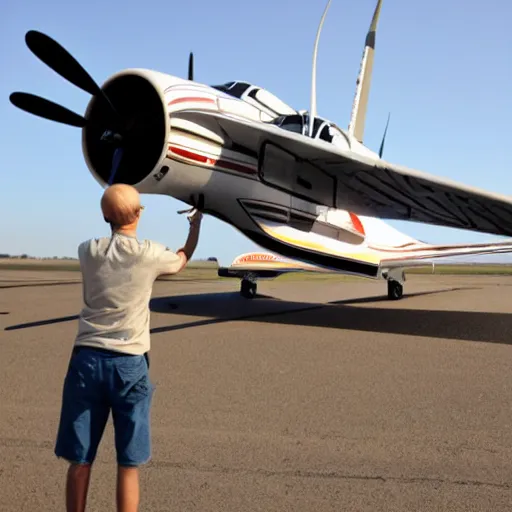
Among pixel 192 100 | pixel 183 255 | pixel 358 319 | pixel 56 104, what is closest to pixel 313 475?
pixel 183 255

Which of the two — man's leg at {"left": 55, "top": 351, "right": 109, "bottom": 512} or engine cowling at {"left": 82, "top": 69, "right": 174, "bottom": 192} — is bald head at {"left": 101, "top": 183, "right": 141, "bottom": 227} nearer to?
man's leg at {"left": 55, "top": 351, "right": 109, "bottom": 512}

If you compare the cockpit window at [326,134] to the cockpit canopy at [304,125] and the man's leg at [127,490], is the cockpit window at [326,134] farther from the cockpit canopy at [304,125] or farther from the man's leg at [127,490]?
the man's leg at [127,490]

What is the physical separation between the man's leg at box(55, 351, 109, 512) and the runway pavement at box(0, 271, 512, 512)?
1.85 ft

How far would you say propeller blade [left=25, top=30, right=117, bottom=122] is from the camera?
7957 mm

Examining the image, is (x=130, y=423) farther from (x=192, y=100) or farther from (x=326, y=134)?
(x=326, y=134)

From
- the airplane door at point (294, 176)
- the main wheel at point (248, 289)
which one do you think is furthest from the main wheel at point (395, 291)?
the airplane door at point (294, 176)

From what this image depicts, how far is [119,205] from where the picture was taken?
2.59 m

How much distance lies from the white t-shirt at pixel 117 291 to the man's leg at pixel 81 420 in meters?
0.13

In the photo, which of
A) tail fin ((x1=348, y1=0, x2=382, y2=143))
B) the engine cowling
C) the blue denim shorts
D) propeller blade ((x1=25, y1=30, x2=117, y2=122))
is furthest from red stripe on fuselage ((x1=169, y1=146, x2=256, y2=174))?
the blue denim shorts

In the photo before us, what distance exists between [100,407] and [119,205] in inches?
38.7

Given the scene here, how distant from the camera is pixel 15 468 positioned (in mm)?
3277

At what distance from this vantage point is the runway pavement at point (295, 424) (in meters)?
2.96

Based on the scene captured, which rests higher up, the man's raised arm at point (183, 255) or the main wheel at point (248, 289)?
the man's raised arm at point (183, 255)

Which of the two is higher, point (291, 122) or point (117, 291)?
point (291, 122)
